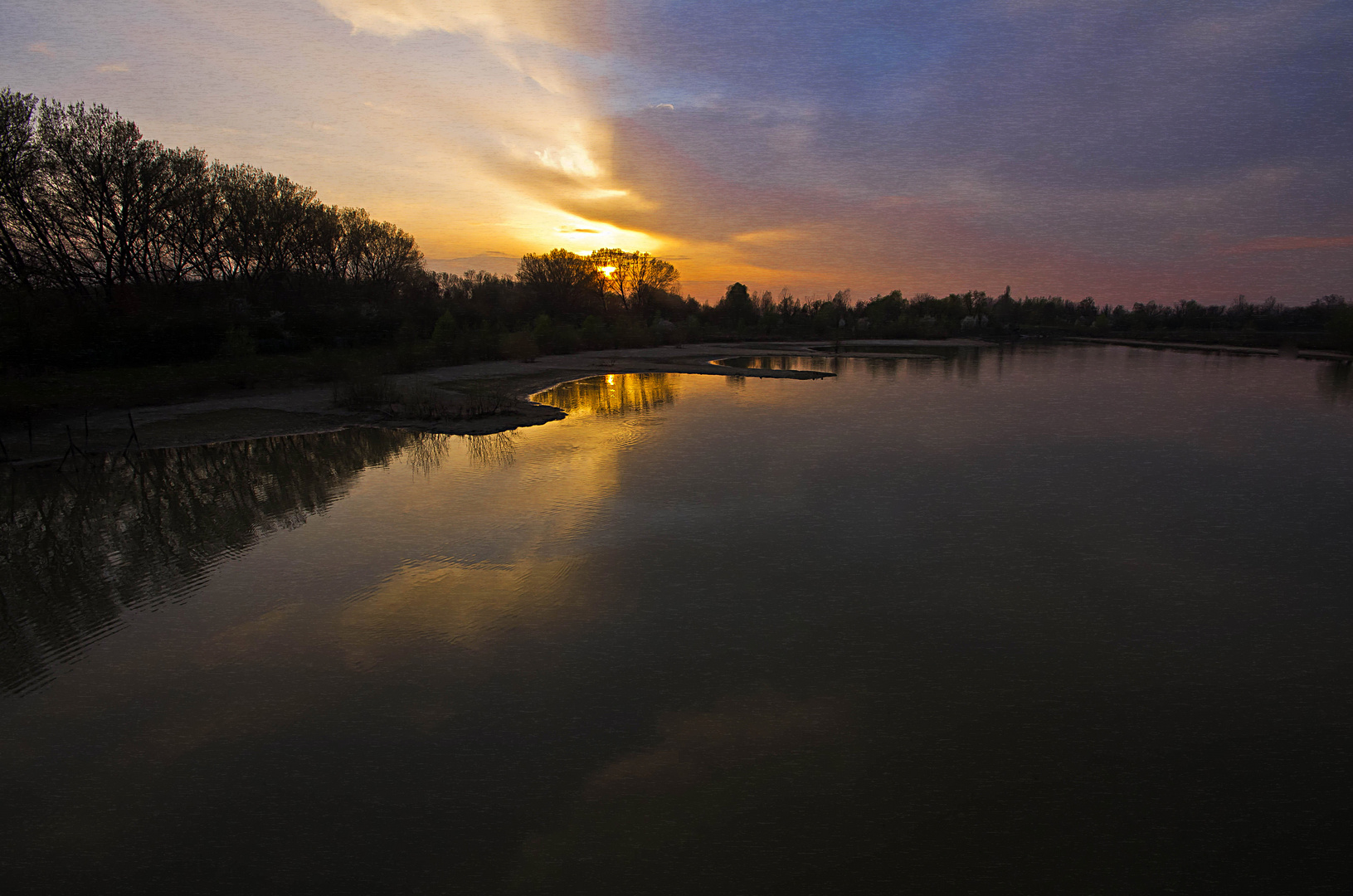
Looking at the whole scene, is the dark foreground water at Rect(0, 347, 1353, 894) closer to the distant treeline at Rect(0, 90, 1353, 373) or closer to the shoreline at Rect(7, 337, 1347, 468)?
the shoreline at Rect(7, 337, 1347, 468)

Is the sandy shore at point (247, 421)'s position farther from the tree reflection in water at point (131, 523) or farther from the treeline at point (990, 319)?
the treeline at point (990, 319)

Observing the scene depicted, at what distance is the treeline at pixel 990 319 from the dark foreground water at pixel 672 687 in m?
88.3

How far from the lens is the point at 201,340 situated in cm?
3519

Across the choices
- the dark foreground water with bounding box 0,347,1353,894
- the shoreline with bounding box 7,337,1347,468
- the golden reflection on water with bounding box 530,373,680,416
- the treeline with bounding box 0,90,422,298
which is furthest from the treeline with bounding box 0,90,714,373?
the dark foreground water with bounding box 0,347,1353,894

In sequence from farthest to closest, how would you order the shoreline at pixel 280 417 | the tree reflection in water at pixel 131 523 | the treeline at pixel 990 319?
the treeline at pixel 990 319 → the shoreline at pixel 280 417 → the tree reflection in water at pixel 131 523

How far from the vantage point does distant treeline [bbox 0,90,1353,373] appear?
102 ft

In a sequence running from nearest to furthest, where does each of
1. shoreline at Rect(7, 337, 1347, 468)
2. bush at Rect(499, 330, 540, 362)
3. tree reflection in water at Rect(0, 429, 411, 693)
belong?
tree reflection in water at Rect(0, 429, 411, 693) → shoreline at Rect(7, 337, 1347, 468) → bush at Rect(499, 330, 540, 362)

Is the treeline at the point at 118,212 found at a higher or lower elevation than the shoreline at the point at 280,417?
higher

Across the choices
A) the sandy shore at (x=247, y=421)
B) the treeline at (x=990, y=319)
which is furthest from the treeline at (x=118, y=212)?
the treeline at (x=990, y=319)

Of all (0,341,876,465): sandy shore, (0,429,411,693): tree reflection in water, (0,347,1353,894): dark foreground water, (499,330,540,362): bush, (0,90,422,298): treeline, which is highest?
(0,90,422,298): treeline

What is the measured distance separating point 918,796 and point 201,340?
42.4m

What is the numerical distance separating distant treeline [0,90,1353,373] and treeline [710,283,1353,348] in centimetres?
2670

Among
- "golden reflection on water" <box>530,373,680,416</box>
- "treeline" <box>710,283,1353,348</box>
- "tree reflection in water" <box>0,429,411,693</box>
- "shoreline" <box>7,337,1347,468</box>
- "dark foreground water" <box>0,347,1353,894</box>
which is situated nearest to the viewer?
"dark foreground water" <box>0,347,1353,894</box>

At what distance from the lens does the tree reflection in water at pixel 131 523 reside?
8570 mm
